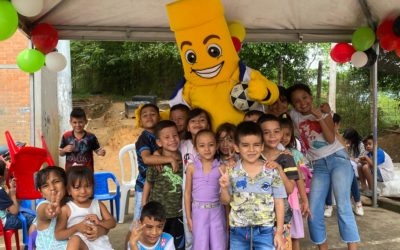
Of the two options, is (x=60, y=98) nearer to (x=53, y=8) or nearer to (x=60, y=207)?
(x=53, y=8)

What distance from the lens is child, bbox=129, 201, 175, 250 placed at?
2.70 metres

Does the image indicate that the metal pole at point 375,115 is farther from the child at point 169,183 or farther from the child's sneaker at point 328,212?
the child at point 169,183

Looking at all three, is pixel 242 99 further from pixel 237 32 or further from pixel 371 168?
pixel 371 168

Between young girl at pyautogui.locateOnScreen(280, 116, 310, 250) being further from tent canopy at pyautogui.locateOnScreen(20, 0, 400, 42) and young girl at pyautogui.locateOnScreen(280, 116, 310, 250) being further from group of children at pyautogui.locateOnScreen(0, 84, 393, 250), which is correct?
tent canopy at pyautogui.locateOnScreen(20, 0, 400, 42)

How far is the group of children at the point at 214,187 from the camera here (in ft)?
8.87

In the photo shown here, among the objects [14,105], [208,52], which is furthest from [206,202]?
[14,105]

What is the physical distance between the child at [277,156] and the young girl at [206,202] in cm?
38

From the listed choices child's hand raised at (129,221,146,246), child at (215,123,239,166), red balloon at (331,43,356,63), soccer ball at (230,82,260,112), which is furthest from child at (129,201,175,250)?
red balloon at (331,43,356,63)

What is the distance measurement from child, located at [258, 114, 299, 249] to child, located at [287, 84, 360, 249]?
0.69 metres

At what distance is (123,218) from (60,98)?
10.8ft

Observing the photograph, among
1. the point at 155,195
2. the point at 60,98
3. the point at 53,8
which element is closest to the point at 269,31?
the point at 53,8

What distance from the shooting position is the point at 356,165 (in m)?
6.41

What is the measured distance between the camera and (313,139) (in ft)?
11.7

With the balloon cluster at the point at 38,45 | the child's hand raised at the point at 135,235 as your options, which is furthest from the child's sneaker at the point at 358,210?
the balloon cluster at the point at 38,45
